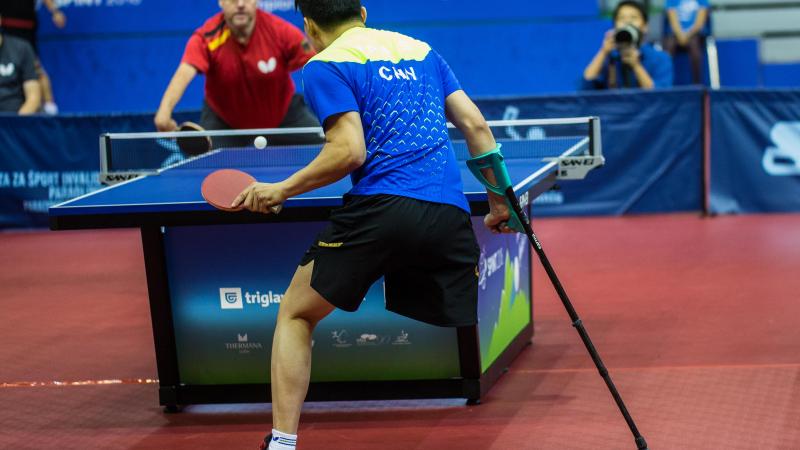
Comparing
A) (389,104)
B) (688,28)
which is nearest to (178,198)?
(389,104)

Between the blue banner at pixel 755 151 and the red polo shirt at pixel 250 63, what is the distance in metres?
4.08

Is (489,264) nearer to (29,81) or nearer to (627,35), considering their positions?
(627,35)

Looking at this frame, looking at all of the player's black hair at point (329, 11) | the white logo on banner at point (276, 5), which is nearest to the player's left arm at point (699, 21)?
the white logo on banner at point (276, 5)

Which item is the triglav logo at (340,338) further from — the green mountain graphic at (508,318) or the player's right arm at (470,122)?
the player's right arm at (470,122)

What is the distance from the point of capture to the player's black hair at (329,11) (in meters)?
3.81

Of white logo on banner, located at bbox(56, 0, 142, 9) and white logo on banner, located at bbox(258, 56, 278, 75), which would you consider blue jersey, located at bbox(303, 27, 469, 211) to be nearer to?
white logo on banner, located at bbox(258, 56, 278, 75)

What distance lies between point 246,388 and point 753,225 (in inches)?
217

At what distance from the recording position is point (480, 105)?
974 cm

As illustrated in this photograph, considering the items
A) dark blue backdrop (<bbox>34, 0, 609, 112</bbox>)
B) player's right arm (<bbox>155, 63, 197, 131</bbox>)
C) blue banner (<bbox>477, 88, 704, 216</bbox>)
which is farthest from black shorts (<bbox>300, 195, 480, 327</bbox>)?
dark blue backdrop (<bbox>34, 0, 609, 112</bbox>)

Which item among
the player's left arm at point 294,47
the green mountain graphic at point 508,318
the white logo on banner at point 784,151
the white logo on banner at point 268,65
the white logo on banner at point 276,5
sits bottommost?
the green mountain graphic at point 508,318

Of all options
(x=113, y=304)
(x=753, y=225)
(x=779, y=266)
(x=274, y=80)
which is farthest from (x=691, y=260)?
(x=113, y=304)

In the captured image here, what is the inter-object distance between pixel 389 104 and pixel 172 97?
302cm

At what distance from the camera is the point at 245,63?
7203mm

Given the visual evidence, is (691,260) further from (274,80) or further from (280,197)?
(280,197)
